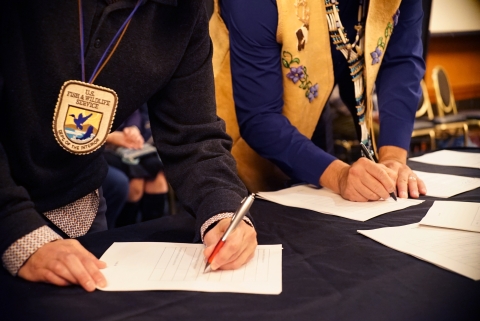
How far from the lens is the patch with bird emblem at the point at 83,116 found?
86 centimetres

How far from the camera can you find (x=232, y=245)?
77 centimetres

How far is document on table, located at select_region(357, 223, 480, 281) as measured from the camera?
2.48ft

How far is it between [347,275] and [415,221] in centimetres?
32

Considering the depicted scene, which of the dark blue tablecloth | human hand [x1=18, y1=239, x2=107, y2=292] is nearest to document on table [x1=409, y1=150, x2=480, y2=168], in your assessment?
the dark blue tablecloth

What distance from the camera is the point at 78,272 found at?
2.31 feet

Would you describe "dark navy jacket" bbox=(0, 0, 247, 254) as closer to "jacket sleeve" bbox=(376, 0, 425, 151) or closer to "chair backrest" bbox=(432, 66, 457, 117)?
"jacket sleeve" bbox=(376, 0, 425, 151)

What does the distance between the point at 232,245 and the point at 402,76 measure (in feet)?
3.36

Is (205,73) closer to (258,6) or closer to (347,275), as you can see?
(258,6)

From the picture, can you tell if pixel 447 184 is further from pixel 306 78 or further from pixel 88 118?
pixel 88 118

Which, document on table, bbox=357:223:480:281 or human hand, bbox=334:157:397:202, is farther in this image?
human hand, bbox=334:157:397:202

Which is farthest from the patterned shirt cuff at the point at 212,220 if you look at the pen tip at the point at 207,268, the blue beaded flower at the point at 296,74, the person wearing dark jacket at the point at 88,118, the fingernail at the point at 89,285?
the blue beaded flower at the point at 296,74

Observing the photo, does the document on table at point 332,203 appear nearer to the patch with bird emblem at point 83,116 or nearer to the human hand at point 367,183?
the human hand at point 367,183

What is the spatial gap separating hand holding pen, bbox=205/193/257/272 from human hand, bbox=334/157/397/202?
1.25ft

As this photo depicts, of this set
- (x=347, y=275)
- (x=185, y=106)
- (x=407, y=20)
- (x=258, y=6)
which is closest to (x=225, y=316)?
(x=347, y=275)
